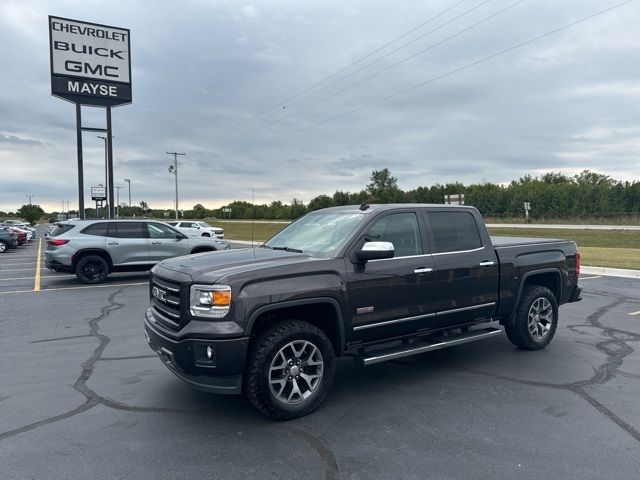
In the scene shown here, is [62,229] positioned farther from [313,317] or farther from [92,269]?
[313,317]

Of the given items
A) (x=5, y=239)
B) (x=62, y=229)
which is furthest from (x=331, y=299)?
(x=5, y=239)

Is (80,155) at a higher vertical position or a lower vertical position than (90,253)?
higher

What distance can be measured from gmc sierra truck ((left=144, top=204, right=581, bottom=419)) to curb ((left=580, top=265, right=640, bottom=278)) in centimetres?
900

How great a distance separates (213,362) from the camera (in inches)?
152

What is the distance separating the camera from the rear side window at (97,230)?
1297 cm

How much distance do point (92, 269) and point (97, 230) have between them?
1043 mm

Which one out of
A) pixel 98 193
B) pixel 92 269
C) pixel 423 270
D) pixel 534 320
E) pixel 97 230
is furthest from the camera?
pixel 98 193

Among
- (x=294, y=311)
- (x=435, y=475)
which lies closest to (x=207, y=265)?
(x=294, y=311)

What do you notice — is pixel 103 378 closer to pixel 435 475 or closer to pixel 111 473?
pixel 111 473

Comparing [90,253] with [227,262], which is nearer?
Result: [227,262]

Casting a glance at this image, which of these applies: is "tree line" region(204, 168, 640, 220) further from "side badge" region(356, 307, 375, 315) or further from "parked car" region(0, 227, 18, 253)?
"side badge" region(356, 307, 375, 315)

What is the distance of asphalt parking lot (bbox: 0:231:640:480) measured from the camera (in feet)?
11.2

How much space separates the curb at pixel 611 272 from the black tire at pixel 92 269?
13.4m

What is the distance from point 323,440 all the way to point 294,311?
1.12m
